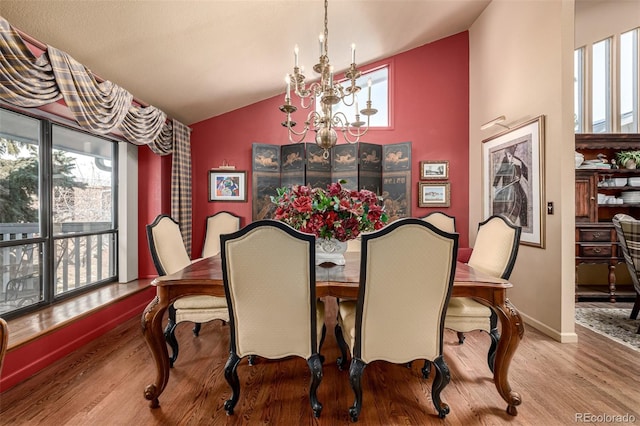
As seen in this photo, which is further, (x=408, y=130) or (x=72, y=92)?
(x=408, y=130)

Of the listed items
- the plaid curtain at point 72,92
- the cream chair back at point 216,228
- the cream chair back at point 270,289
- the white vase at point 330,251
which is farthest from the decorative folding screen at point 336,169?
the cream chair back at point 270,289

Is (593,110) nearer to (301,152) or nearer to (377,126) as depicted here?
(377,126)

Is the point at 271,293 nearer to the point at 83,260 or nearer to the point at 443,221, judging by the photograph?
the point at 443,221

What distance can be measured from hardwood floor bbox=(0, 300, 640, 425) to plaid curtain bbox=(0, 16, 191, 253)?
1769 mm

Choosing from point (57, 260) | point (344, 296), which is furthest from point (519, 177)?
point (57, 260)

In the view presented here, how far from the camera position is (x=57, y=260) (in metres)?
2.70

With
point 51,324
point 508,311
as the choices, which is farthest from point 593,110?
point 51,324

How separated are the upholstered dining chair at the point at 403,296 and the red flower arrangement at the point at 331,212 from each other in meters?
0.45

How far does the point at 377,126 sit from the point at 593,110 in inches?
109

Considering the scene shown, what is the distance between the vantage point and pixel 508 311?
1.57 meters

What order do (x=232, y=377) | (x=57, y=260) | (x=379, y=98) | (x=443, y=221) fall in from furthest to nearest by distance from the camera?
1. (x=379, y=98)
2. (x=443, y=221)
3. (x=57, y=260)
4. (x=232, y=377)

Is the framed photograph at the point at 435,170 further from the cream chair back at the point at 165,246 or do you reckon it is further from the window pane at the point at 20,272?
the window pane at the point at 20,272

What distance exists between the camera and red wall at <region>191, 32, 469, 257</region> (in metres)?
4.21
